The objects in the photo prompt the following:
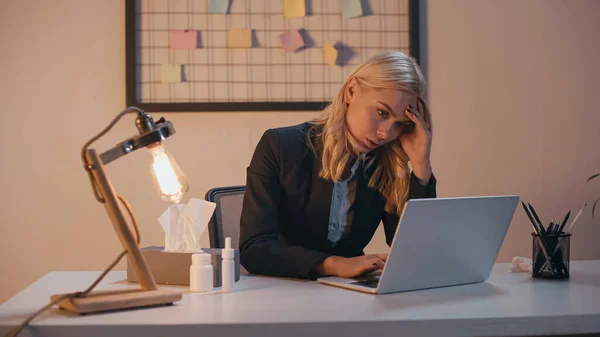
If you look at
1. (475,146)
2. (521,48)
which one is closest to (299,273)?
(475,146)

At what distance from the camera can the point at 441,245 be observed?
130 cm

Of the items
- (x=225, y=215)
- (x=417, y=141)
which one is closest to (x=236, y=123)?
(x=225, y=215)

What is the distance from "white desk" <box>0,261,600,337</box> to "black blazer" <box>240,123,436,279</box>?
0.36m

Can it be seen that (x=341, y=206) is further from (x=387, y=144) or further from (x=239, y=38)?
(x=239, y=38)

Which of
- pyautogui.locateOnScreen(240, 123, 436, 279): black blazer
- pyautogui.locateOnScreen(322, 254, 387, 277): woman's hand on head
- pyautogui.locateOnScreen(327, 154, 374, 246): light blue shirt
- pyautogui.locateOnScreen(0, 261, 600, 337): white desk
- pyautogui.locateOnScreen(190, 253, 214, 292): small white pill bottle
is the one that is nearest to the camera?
pyautogui.locateOnScreen(0, 261, 600, 337): white desk

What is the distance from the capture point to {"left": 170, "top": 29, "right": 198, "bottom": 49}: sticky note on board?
108 inches

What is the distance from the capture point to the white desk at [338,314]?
1.03 metres

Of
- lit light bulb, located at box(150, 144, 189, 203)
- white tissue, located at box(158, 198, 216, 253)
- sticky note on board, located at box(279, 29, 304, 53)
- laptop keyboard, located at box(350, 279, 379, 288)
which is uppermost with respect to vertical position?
sticky note on board, located at box(279, 29, 304, 53)

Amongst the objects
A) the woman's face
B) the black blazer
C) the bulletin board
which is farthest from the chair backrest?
the bulletin board

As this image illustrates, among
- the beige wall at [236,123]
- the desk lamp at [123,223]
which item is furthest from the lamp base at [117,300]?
the beige wall at [236,123]

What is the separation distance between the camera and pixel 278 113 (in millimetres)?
2793

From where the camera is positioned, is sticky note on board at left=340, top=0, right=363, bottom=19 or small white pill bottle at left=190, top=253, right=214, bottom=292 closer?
small white pill bottle at left=190, top=253, right=214, bottom=292

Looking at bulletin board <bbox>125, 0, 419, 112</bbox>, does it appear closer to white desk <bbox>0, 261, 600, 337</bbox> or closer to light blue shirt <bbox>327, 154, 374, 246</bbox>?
light blue shirt <bbox>327, 154, 374, 246</bbox>

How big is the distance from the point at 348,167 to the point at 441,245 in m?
0.61
